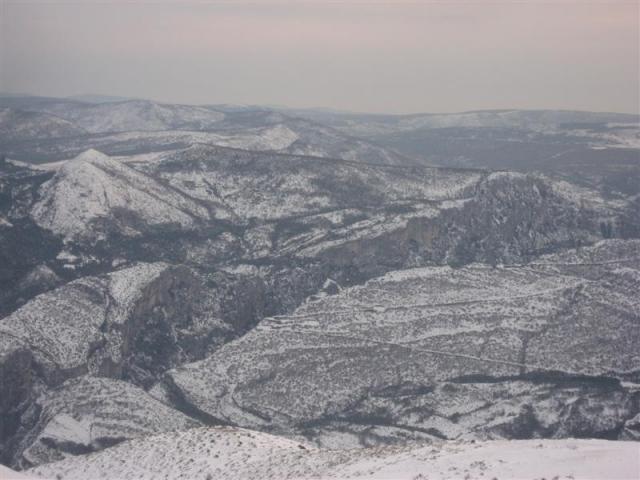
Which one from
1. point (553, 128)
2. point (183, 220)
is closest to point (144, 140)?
point (183, 220)

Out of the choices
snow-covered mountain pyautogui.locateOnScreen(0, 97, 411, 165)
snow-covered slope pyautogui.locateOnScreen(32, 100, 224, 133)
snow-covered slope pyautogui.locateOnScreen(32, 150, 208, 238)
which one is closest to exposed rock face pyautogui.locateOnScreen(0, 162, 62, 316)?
snow-covered slope pyautogui.locateOnScreen(32, 150, 208, 238)

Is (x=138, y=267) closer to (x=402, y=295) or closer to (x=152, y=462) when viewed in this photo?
(x=402, y=295)

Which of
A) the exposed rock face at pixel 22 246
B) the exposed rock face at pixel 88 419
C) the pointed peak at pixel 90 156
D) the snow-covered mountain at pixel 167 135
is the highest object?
the snow-covered mountain at pixel 167 135

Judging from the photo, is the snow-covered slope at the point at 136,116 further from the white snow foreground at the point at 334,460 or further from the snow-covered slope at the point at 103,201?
the white snow foreground at the point at 334,460

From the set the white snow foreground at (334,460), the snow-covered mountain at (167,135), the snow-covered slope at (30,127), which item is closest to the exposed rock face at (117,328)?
the white snow foreground at (334,460)

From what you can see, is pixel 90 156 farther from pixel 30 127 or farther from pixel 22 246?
pixel 30 127

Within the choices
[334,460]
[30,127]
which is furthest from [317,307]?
[30,127]
